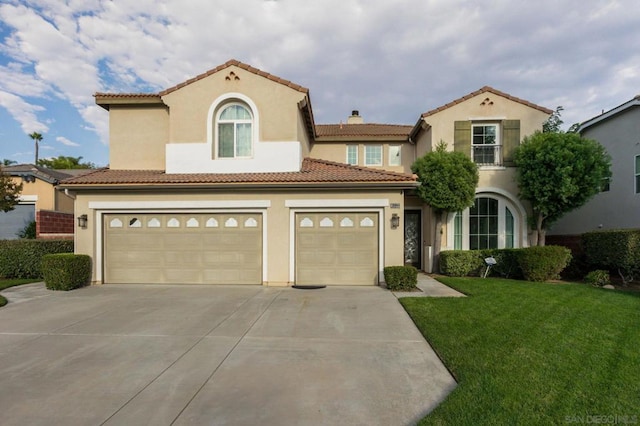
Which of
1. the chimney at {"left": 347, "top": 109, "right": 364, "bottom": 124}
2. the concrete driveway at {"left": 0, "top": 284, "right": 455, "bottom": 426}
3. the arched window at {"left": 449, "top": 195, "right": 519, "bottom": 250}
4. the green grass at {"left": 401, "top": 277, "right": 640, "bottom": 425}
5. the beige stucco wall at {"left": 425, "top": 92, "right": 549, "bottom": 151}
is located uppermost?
the chimney at {"left": 347, "top": 109, "right": 364, "bottom": 124}

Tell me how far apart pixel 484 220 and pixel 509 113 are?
419 centimetres

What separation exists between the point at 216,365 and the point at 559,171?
1169cm

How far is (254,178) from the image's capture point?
33.5ft

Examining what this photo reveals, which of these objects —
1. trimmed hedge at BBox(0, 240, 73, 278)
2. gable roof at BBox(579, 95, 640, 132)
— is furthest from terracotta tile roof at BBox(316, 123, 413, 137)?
trimmed hedge at BBox(0, 240, 73, 278)

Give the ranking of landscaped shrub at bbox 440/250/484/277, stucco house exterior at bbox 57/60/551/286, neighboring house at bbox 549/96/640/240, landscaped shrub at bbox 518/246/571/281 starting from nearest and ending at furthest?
stucco house exterior at bbox 57/60/551/286 < landscaped shrub at bbox 518/246/571/281 < landscaped shrub at bbox 440/250/484/277 < neighboring house at bbox 549/96/640/240

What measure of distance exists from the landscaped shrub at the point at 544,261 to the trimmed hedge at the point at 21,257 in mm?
16207

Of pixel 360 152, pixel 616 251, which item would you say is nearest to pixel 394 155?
pixel 360 152

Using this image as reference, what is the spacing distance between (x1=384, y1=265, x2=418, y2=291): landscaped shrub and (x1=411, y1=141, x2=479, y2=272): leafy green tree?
349cm

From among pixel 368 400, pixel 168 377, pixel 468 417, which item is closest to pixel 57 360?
pixel 168 377

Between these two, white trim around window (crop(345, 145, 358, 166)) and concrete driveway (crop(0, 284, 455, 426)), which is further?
white trim around window (crop(345, 145, 358, 166))

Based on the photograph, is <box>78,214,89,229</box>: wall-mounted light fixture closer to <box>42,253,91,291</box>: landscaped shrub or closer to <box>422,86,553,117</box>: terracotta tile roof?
<box>42,253,91,291</box>: landscaped shrub

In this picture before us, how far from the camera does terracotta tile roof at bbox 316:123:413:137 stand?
16078mm

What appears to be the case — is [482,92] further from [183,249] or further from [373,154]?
[183,249]

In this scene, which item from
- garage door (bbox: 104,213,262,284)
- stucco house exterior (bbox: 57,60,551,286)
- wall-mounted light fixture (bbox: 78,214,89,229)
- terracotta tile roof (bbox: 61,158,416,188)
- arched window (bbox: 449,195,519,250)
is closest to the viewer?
terracotta tile roof (bbox: 61,158,416,188)
